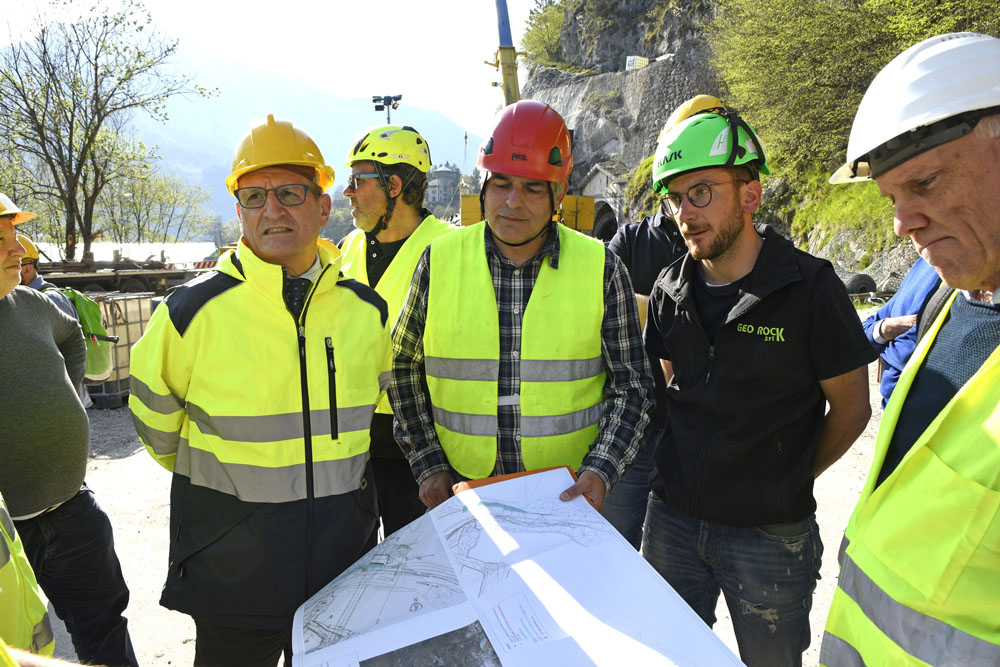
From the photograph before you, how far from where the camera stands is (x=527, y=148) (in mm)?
2223

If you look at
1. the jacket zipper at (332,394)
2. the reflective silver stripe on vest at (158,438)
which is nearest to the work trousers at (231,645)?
the reflective silver stripe on vest at (158,438)

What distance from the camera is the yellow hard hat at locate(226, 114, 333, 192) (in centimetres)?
210

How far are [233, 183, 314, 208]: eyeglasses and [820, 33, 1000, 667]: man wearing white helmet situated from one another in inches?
68.5

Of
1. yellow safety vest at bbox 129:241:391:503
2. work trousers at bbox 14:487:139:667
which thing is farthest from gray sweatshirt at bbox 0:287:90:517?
yellow safety vest at bbox 129:241:391:503

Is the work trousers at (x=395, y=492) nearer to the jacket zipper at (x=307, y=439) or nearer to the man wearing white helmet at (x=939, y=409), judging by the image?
the jacket zipper at (x=307, y=439)

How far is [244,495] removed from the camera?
200 cm

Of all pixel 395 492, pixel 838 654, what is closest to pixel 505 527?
pixel 838 654

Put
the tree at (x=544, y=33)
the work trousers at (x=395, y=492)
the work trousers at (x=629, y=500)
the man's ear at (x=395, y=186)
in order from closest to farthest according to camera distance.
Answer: the work trousers at (x=629, y=500)
the work trousers at (x=395, y=492)
the man's ear at (x=395, y=186)
the tree at (x=544, y=33)

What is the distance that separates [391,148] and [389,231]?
51 cm

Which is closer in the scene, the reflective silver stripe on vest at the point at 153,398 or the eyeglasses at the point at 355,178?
the reflective silver stripe on vest at the point at 153,398

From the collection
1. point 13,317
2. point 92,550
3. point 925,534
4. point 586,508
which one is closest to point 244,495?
point 586,508

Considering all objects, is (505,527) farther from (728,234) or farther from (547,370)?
(728,234)

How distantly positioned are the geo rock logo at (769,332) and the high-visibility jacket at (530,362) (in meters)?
0.51

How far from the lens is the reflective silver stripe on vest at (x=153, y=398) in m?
1.98
